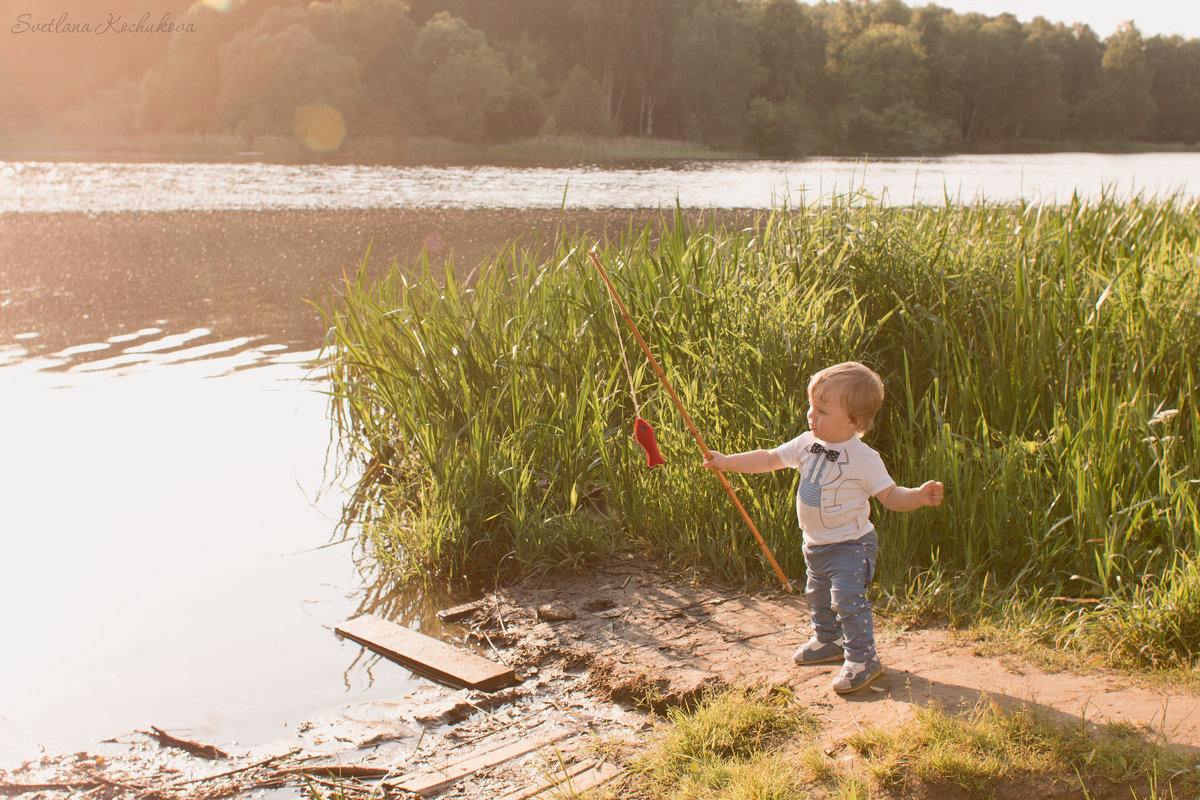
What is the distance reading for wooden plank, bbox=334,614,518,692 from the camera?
364 centimetres

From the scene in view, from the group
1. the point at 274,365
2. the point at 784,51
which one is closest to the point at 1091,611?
the point at 274,365

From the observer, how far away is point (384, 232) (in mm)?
18594

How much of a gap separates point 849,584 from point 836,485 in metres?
0.33

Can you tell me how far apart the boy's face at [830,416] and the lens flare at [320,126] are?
149 ft

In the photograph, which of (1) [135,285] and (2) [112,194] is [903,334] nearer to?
(1) [135,285]

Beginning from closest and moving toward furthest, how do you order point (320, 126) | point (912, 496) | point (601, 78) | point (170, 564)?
point (912, 496), point (170, 564), point (320, 126), point (601, 78)

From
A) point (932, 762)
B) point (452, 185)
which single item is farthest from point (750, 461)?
point (452, 185)

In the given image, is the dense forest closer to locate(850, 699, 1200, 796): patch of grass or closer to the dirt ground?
the dirt ground

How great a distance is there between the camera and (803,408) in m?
4.47

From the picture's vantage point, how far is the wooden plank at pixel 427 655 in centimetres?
364

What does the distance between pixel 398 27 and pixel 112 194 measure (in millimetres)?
34171

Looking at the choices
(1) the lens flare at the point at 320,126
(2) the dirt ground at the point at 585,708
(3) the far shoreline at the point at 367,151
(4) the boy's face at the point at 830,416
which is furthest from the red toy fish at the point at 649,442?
(1) the lens flare at the point at 320,126

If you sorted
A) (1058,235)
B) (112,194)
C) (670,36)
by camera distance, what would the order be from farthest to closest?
1. (670,36)
2. (112,194)
3. (1058,235)

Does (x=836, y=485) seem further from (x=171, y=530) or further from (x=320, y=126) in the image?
(x=320, y=126)
